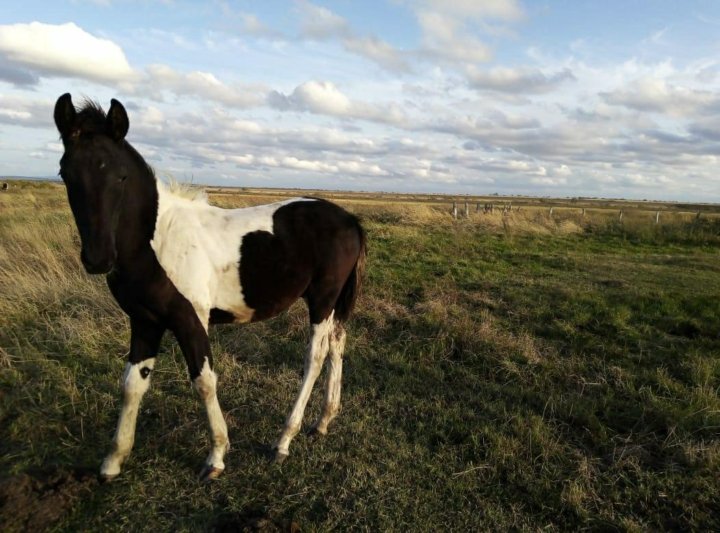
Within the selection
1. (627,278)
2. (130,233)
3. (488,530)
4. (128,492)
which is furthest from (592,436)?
(627,278)

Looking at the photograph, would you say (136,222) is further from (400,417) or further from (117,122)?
(400,417)

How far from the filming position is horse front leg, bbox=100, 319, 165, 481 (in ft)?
10.5

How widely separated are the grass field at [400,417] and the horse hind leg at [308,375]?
13 centimetres

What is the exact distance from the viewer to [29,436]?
3496 millimetres

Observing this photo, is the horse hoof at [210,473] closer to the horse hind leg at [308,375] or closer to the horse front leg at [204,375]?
the horse front leg at [204,375]

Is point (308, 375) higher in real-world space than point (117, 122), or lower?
lower

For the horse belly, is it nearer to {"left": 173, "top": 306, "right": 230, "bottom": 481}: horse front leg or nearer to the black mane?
{"left": 173, "top": 306, "right": 230, "bottom": 481}: horse front leg

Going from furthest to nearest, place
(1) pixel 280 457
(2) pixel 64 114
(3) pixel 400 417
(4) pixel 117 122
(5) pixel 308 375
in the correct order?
(3) pixel 400 417, (5) pixel 308 375, (1) pixel 280 457, (4) pixel 117 122, (2) pixel 64 114

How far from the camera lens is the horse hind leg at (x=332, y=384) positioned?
149 inches

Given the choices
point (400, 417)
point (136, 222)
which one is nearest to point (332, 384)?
point (400, 417)

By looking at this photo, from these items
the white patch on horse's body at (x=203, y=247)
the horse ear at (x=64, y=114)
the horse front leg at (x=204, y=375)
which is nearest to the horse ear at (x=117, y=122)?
the horse ear at (x=64, y=114)

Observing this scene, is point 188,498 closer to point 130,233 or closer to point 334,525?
point 334,525

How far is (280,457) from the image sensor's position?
335cm

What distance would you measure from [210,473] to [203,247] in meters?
1.64
